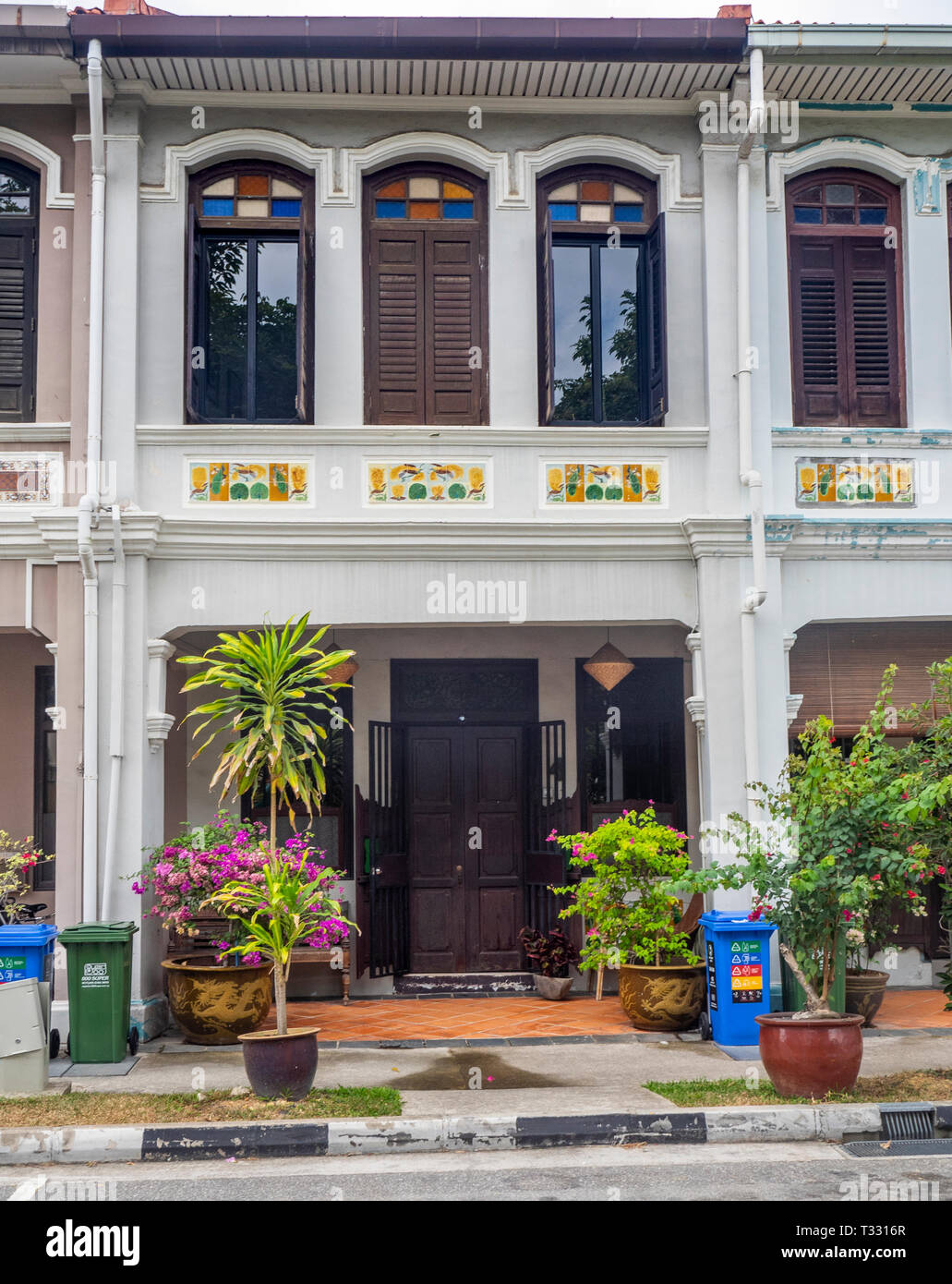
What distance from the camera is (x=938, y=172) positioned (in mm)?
11570

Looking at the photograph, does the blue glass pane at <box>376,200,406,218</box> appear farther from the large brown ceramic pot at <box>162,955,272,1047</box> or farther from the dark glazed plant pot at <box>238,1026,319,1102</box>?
the dark glazed plant pot at <box>238,1026,319,1102</box>

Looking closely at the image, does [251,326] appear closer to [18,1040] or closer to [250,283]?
[250,283]

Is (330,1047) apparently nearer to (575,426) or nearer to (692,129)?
(575,426)

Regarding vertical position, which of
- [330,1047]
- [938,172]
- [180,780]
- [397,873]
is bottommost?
[330,1047]

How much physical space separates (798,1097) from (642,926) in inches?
106

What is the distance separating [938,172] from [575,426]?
12.7 feet

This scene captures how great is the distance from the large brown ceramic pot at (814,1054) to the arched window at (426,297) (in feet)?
18.2

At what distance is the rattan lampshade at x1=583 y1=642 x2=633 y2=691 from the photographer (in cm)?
1214

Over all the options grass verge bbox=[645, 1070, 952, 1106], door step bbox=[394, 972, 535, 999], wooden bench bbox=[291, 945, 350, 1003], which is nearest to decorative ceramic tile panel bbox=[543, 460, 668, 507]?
wooden bench bbox=[291, 945, 350, 1003]

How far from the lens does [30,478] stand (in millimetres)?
10852

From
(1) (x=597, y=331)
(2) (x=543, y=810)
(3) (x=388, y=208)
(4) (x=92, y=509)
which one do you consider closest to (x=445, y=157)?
(3) (x=388, y=208)

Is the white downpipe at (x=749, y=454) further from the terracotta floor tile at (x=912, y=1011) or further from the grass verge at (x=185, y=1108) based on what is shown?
the grass verge at (x=185, y=1108)

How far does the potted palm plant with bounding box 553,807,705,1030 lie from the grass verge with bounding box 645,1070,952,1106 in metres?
1.84

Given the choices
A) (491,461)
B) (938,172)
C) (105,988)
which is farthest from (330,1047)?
(938,172)
